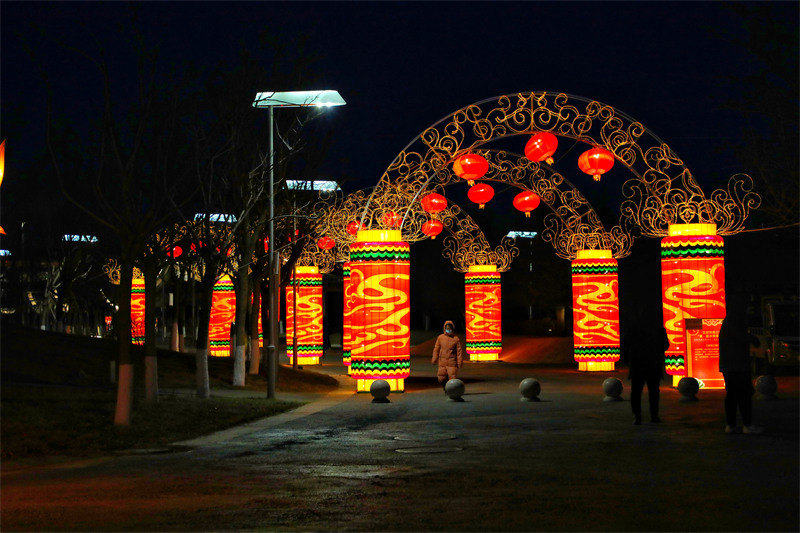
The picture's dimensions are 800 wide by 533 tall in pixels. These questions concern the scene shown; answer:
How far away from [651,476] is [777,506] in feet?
6.26

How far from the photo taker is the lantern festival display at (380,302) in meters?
24.9

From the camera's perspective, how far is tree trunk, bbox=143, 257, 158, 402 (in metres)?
19.4

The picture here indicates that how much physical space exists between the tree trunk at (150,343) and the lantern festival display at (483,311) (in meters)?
22.5

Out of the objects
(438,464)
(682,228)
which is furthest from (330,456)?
(682,228)

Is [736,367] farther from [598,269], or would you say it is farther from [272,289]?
[598,269]

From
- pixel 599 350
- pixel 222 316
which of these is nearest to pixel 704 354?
pixel 599 350

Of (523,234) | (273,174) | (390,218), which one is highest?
(523,234)

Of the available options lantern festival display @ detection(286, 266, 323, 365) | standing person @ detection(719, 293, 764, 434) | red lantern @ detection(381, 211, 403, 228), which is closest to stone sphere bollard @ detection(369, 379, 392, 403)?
red lantern @ detection(381, 211, 403, 228)

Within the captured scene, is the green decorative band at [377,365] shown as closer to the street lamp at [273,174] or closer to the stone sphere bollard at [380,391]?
the street lamp at [273,174]

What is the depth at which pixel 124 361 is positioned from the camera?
16297 mm

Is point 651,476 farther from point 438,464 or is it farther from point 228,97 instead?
point 228,97

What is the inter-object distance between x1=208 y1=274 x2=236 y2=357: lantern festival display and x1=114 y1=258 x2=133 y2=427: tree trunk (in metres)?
27.3

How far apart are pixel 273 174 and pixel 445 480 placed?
533 inches

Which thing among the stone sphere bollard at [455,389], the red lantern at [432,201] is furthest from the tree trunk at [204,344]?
the red lantern at [432,201]
